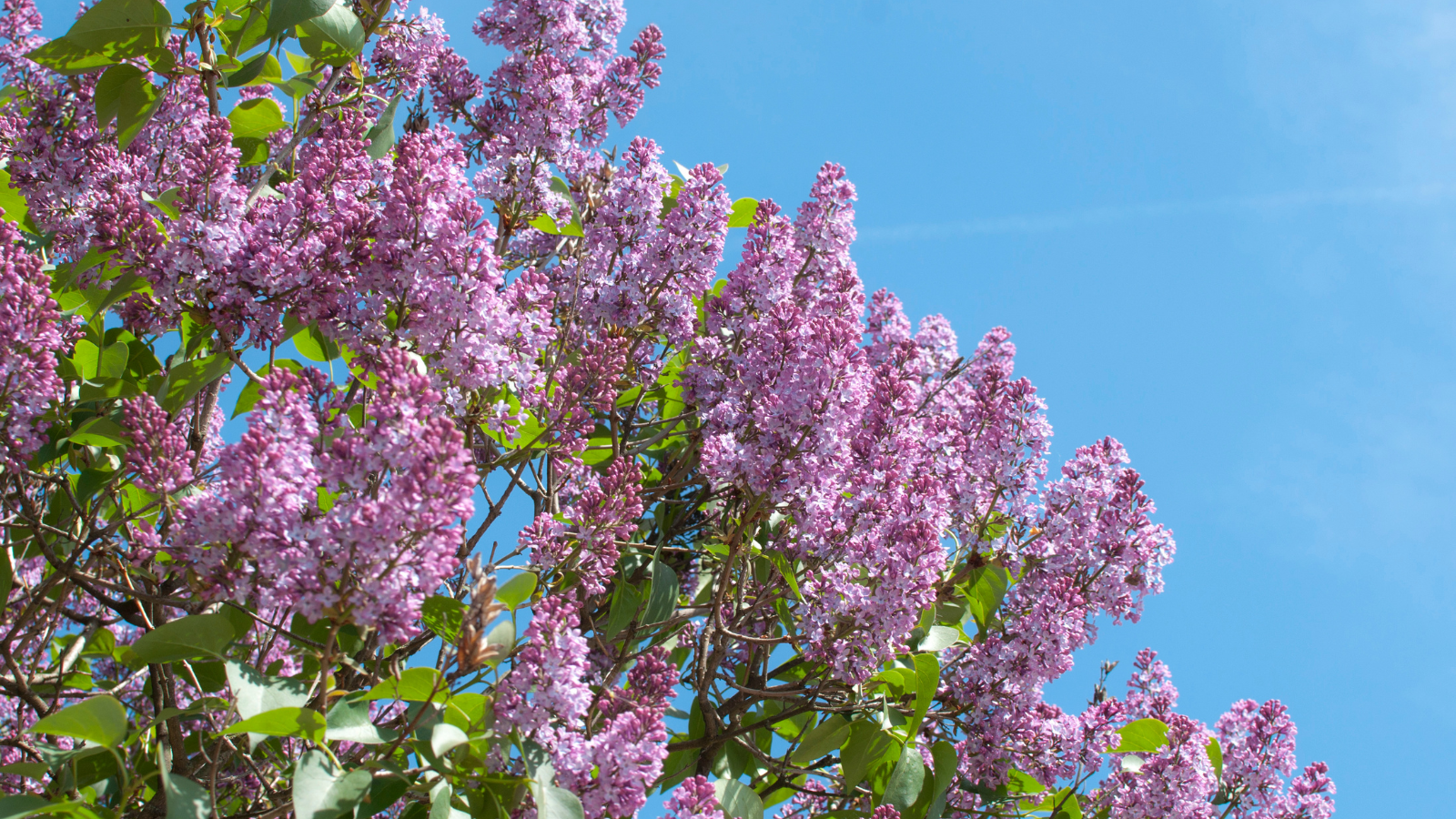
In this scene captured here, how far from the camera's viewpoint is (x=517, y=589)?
88.4 inches

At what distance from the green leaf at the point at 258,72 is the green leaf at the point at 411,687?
1.80 metres

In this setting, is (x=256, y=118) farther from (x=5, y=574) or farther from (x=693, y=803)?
(x=693, y=803)

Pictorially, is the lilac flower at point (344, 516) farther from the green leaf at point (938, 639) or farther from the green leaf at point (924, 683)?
the green leaf at point (938, 639)

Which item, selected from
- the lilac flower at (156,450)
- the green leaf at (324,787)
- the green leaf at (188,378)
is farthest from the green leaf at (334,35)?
the green leaf at (324,787)

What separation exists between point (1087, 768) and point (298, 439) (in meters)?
3.03

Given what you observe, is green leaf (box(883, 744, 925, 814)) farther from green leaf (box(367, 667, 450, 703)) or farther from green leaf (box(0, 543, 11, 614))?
green leaf (box(0, 543, 11, 614))

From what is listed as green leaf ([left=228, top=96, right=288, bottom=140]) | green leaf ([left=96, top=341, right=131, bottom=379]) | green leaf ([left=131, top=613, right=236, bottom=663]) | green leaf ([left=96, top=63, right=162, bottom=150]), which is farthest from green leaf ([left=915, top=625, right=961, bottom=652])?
green leaf ([left=96, top=63, right=162, bottom=150])

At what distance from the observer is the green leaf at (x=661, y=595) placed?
3350mm

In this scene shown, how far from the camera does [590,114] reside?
4.46 meters

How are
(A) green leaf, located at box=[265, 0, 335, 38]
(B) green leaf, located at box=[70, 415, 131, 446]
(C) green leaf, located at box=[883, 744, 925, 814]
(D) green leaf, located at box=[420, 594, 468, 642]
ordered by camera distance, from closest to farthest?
(D) green leaf, located at box=[420, 594, 468, 642]
(B) green leaf, located at box=[70, 415, 131, 446]
(A) green leaf, located at box=[265, 0, 335, 38]
(C) green leaf, located at box=[883, 744, 925, 814]

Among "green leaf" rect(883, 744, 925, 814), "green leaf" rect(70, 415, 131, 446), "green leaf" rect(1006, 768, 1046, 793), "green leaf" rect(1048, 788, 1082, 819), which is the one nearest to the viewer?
"green leaf" rect(70, 415, 131, 446)

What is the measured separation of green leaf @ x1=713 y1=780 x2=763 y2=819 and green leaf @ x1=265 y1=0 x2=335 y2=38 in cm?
240

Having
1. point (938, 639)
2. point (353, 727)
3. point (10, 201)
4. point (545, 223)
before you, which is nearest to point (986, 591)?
point (938, 639)

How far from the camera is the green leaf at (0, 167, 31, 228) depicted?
3441mm
